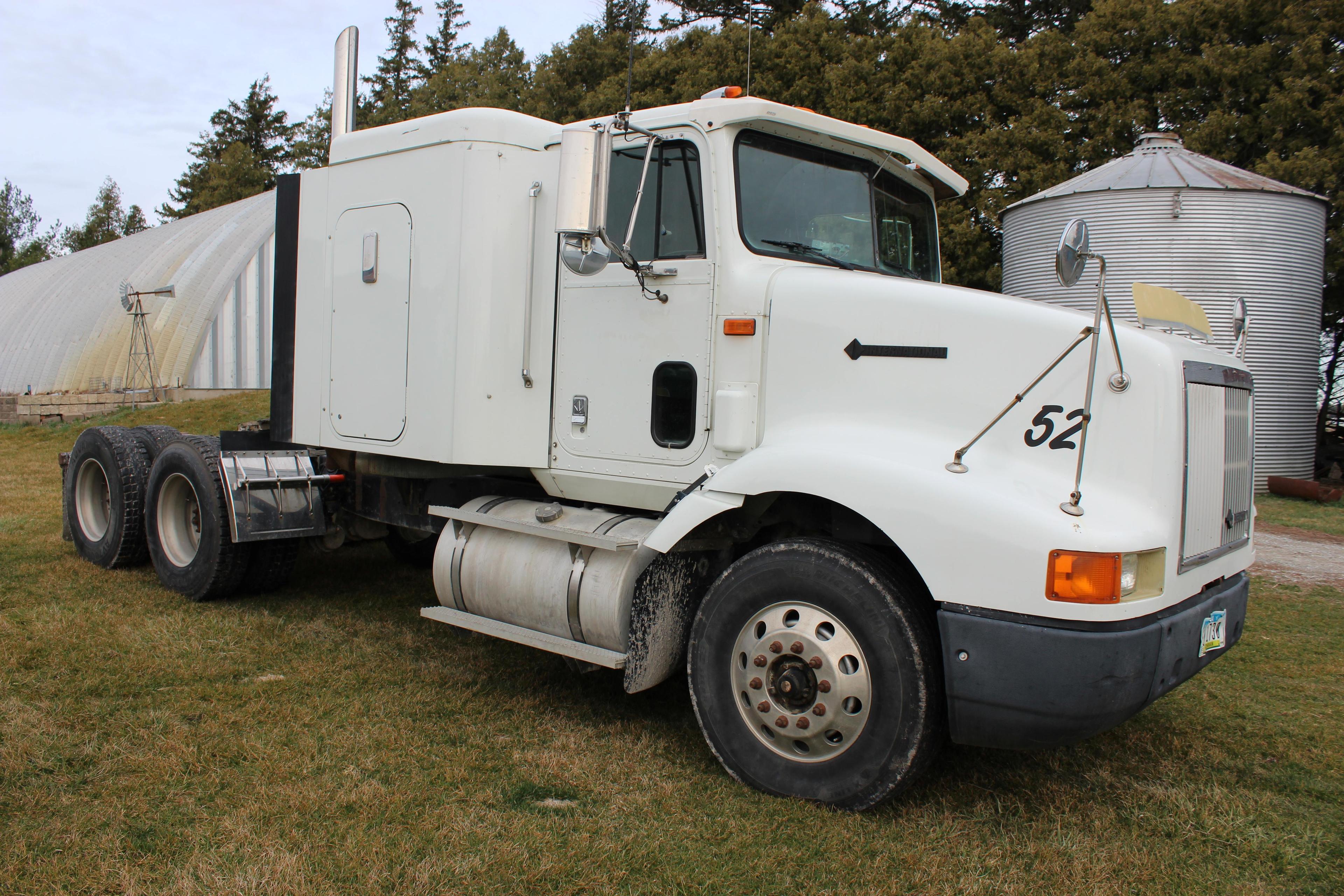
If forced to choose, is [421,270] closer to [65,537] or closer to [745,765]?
[745,765]

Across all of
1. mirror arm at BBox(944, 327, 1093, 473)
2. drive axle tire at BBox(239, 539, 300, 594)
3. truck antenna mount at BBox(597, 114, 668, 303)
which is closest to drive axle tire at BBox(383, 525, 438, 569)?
drive axle tire at BBox(239, 539, 300, 594)

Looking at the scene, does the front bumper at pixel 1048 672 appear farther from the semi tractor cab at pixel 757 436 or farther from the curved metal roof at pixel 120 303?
the curved metal roof at pixel 120 303

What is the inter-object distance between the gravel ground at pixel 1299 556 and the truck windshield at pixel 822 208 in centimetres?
592

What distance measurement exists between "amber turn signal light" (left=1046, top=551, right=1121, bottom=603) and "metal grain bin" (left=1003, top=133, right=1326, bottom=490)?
1126 cm

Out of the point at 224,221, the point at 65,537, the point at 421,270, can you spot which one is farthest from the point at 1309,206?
the point at 224,221

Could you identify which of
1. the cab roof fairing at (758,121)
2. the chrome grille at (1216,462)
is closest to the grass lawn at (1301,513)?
the chrome grille at (1216,462)

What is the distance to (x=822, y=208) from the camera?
493 centimetres

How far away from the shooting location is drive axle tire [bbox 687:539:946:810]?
12.3ft

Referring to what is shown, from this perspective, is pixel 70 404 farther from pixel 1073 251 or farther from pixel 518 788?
pixel 1073 251

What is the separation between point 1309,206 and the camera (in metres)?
Answer: 15.0

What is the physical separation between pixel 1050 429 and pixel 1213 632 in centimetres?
114

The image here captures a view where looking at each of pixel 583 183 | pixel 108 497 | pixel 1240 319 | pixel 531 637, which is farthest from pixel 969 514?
→ pixel 108 497

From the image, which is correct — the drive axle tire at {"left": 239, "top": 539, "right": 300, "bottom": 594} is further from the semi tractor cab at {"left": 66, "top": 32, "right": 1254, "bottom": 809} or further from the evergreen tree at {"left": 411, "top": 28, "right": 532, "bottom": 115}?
the evergreen tree at {"left": 411, "top": 28, "right": 532, "bottom": 115}

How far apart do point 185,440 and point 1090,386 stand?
6181 millimetres
